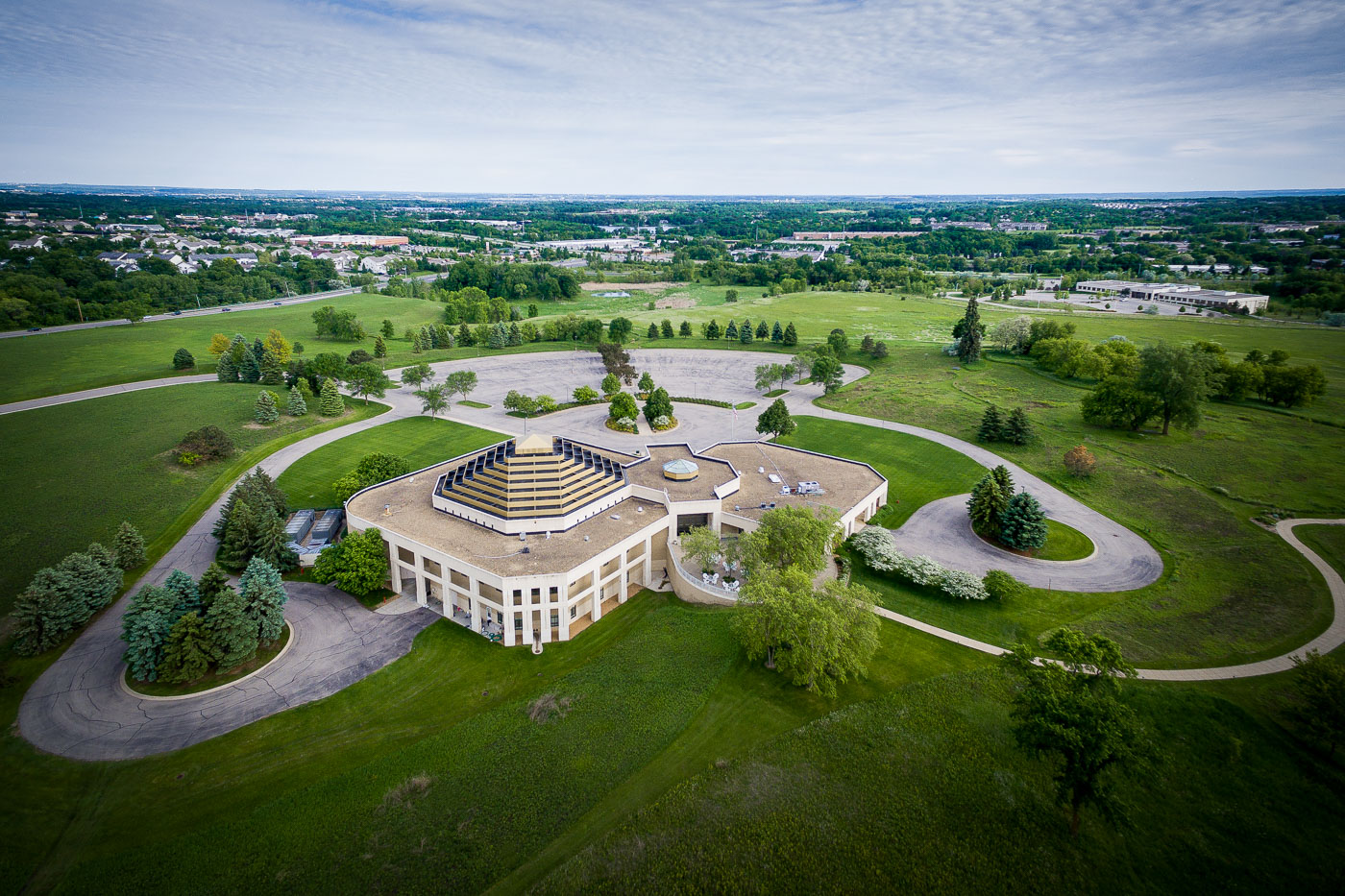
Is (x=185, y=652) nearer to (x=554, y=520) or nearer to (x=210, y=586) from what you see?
(x=210, y=586)

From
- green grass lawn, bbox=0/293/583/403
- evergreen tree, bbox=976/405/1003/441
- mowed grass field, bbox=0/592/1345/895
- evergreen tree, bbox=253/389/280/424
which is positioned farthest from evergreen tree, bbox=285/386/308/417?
evergreen tree, bbox=976/405/1003/441

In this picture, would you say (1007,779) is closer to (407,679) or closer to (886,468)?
(407,679)

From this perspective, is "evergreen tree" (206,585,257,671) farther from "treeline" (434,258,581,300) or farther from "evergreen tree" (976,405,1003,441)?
"treeline" (434,258,581,300)

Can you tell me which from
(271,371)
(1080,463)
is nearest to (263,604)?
(271,371)

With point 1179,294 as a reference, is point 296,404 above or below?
below

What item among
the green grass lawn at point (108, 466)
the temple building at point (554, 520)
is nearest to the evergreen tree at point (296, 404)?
the green grass lawn at point (108, 466)

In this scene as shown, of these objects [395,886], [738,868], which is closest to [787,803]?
[738,868]
